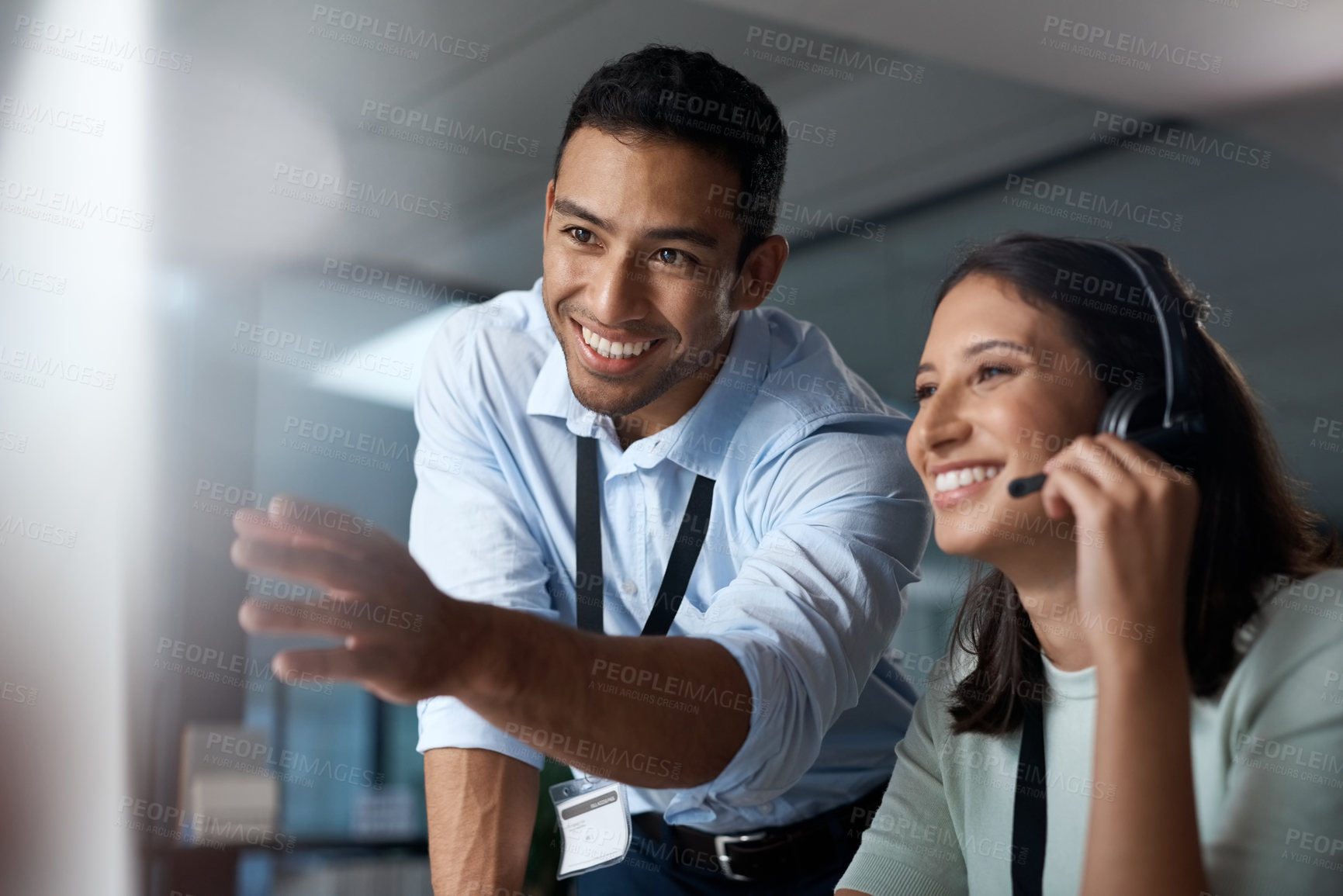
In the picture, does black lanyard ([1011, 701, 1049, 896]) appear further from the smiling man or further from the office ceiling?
the office ceiling

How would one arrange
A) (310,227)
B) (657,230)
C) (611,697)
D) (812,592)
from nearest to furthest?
(611,697) → (812,592) → (657,230) → (310,227)

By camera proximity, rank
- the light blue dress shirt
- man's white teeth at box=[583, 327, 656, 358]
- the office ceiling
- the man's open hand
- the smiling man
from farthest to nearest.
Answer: the office ceiling
man's white teeth at box=[583, 327, 656, 358]
the light blue dress shirt
the smiling man
the man's open hand

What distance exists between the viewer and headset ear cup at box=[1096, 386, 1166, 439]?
3.09ft

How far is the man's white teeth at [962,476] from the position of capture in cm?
103

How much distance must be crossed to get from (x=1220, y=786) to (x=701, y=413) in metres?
0.78

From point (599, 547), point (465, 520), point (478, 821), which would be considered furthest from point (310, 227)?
point (478, 821)

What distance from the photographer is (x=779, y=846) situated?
1444mm

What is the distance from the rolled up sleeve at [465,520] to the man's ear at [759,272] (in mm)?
428

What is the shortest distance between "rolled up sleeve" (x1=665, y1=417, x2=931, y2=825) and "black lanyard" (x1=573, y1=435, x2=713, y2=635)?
0.30 feet

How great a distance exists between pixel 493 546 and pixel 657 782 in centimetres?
57

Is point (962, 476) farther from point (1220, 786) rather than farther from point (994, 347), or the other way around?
point (1220, 786)

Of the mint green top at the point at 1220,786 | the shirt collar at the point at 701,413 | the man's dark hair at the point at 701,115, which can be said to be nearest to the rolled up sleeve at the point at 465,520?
the shirt collar at the point at 701,413

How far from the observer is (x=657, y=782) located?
3.00ft

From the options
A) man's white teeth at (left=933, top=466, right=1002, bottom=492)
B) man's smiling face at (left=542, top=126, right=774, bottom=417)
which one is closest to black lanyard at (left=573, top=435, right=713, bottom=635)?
man's smiling face at (left=542, top=126, right=774, bottom=417)
